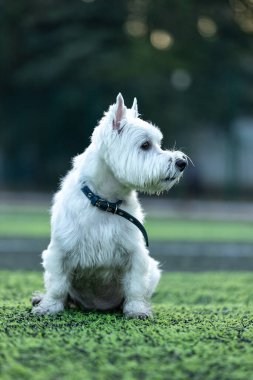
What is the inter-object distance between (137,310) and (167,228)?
12.0 metres

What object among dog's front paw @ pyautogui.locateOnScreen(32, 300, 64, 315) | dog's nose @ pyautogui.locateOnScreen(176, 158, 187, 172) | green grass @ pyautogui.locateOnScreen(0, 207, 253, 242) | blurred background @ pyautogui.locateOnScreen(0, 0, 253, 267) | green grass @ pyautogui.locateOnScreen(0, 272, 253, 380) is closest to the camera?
green grass @ pyautogui.locateOnScreen(0, 272, 253, 380)

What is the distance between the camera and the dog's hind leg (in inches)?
216

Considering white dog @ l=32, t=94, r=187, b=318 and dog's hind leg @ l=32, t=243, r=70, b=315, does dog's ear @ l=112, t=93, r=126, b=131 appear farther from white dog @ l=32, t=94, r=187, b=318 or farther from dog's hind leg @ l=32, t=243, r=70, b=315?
dog's hind leg @ l=32, t=243, r=70, b=315

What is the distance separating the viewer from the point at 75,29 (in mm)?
31438

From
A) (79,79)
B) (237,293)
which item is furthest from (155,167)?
(79,79)

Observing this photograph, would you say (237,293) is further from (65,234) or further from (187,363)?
(187,363)

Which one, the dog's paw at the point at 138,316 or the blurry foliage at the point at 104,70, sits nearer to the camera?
the dog's paw at the point at 138,316

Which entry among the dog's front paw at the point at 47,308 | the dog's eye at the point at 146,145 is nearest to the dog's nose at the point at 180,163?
the dog's eye at the point at 146,145

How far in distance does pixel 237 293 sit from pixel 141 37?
25.4 metres

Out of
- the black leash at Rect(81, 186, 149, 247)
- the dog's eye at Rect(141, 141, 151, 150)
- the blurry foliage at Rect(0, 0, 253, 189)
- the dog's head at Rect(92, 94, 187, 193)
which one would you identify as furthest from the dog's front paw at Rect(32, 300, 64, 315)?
the blurry foliage at Rect(0, 0, 253, 189)

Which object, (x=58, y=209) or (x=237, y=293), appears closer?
(x=58, y=209)

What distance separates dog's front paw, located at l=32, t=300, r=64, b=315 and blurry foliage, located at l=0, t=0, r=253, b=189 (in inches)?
926

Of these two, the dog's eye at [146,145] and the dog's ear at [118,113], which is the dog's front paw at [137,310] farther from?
the dog's ear at [118,113]

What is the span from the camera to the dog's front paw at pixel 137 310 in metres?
5.41
